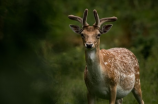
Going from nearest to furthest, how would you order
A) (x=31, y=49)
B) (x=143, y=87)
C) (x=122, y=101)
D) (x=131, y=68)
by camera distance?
1. (x=31, y=49)
2. (x=131, y=68)
3. (x=122, y=101)
4. (x=143, y=87)

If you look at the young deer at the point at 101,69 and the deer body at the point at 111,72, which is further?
the deer body at the point at 111,72

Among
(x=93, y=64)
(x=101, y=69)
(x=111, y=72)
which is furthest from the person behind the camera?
(x=111, y=72)

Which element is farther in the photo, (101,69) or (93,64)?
(101,69)

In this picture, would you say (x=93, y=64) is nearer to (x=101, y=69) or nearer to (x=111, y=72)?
(x=101, y=69)

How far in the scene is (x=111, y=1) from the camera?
826 inches

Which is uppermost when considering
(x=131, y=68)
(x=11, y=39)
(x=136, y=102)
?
(x=11, y=39)

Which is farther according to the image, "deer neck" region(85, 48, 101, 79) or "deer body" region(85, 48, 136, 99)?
"deer body" region(85, 48, 136, 99)

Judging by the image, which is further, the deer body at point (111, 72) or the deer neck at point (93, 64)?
the deer body at point (111, 72)

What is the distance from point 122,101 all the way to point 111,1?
13167 millimetres

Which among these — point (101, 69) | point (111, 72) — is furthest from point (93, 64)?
point (111, 72)

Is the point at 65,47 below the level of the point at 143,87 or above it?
above

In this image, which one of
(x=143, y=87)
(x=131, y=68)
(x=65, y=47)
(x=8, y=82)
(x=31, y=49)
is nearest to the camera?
(x=8, y=82)

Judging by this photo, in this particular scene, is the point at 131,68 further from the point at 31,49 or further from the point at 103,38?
the point at 103,38

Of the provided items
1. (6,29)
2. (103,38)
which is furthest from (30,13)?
(103,38)
